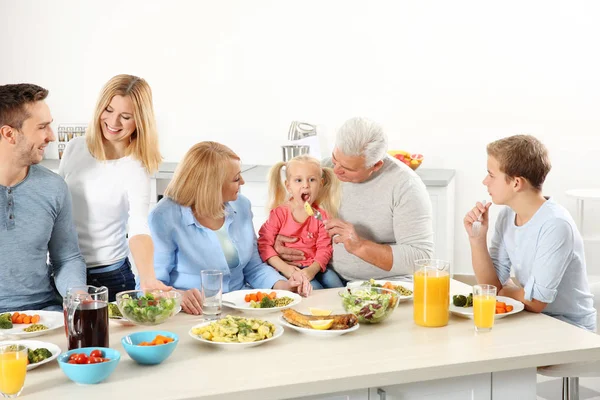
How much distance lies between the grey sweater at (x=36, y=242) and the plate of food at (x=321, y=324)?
0.79 meters

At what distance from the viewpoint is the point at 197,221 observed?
9.04ft

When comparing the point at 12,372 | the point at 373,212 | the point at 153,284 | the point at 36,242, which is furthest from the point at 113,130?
the point at 12,372

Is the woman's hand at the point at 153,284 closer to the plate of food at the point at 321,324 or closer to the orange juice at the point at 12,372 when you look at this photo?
the plate of food at the point at 321,324

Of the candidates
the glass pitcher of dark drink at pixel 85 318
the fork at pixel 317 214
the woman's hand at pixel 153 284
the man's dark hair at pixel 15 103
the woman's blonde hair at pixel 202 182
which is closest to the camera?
the glass pitcher of dark drink at pixel 85 318

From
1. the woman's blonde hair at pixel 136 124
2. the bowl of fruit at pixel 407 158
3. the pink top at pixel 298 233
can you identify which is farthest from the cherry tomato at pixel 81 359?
the bowl of fruit at pixel 407 158

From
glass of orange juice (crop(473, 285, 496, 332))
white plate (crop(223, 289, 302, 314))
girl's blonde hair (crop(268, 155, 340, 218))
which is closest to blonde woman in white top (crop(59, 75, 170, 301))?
white plate (crop(223, 289, 302, 314))

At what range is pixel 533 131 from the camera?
5.13 metres

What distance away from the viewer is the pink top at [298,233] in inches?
126

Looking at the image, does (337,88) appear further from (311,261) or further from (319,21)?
(311,261)

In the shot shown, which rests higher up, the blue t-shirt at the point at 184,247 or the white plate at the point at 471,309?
the blue t-shirt at the point at 184,247

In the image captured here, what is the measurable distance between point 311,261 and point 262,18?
243 centimetres

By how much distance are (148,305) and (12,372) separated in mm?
536

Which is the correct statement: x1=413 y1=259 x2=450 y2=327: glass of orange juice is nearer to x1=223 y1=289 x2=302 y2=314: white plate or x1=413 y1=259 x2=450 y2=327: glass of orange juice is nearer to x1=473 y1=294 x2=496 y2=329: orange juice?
x1=473 y1=294 x2=496 y2=329: orange juice

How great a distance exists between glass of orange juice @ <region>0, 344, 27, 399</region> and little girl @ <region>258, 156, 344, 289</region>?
144cm
